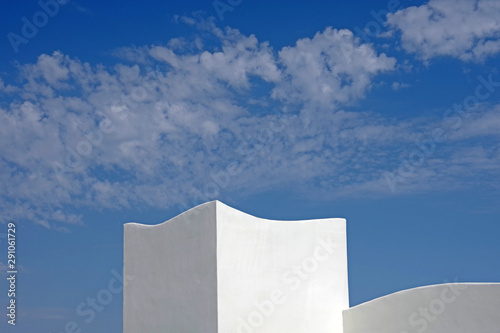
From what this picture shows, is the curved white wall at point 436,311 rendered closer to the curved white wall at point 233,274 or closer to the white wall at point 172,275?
the curved white wall at point 233,274

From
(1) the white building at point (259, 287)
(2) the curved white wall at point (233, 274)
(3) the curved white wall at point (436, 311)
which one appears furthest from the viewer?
(2) the curved white wall at point (233, 274)

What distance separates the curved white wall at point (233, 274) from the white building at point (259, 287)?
0.8 inches

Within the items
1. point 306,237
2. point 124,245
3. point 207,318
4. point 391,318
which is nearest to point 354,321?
point 391,318

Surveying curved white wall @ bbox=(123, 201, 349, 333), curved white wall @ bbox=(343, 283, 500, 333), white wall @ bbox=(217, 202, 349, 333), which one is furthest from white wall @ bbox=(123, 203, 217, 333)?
curved white wall @ bbox=(343, 283, 500, 333)

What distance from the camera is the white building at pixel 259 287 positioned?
519 inches

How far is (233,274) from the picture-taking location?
44.0ft

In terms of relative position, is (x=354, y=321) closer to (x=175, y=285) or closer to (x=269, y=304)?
(x=269, y=304)

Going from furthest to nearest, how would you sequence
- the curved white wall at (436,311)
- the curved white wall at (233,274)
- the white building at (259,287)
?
the curved white wall at (233,274)
the white building at (259,287)
the curved white wall at (436,311)

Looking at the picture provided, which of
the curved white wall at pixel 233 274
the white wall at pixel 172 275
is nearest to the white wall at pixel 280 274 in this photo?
the curved white wall at pixel 233 274

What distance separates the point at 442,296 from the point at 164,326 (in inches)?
220

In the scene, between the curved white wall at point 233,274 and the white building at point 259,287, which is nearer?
the white building at point 259,287

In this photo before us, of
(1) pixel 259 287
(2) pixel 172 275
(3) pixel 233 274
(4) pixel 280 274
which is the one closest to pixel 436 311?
(4) pixel 280 274

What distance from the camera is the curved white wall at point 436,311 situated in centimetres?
1271

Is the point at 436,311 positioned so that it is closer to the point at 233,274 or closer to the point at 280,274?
the point at 280,274
